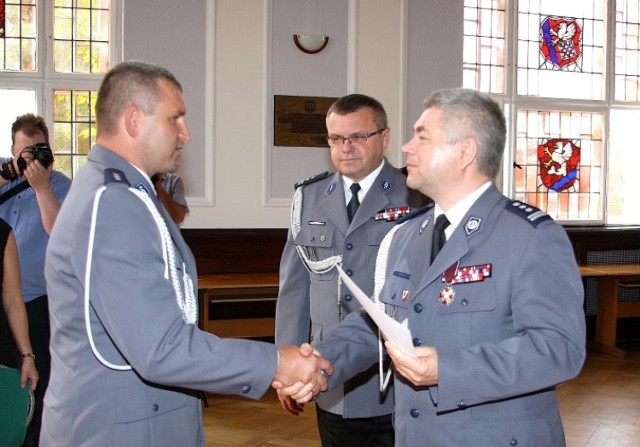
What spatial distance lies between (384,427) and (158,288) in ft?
4.64

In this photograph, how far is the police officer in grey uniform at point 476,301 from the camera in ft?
6.02

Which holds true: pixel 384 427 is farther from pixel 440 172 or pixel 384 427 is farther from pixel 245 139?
pixel 245 139

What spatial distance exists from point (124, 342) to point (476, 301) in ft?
2.74

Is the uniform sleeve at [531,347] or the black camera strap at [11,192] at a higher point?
the black camera strap at [11,192]

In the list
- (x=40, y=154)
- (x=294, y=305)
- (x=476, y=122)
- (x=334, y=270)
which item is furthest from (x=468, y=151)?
(x=40, y=154)

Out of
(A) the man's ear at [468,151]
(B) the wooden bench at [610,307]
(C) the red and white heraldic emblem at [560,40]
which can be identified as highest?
(C) the red and white heraldic emblem at [560,40]

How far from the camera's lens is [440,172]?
207 cm

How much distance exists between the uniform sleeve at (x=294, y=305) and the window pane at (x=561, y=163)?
526 cm

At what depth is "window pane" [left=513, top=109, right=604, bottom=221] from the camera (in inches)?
317

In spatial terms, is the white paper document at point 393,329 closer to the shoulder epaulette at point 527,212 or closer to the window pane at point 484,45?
the shoulder epaulette at point 527,212

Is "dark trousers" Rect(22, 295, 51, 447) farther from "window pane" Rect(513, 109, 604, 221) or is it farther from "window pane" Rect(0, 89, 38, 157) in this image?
"window pane" Rect(513, 109, 604, 221)

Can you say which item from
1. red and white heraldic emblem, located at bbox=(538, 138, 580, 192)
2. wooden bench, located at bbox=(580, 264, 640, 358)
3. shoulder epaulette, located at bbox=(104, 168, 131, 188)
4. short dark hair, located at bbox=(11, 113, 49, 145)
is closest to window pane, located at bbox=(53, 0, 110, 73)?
short dark hair, located at bbox=(11, 113, 49, 145)

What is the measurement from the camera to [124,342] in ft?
5.83

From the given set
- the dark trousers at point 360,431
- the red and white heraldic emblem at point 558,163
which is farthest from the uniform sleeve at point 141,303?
the red and white heraldic emblem at point 558,163
